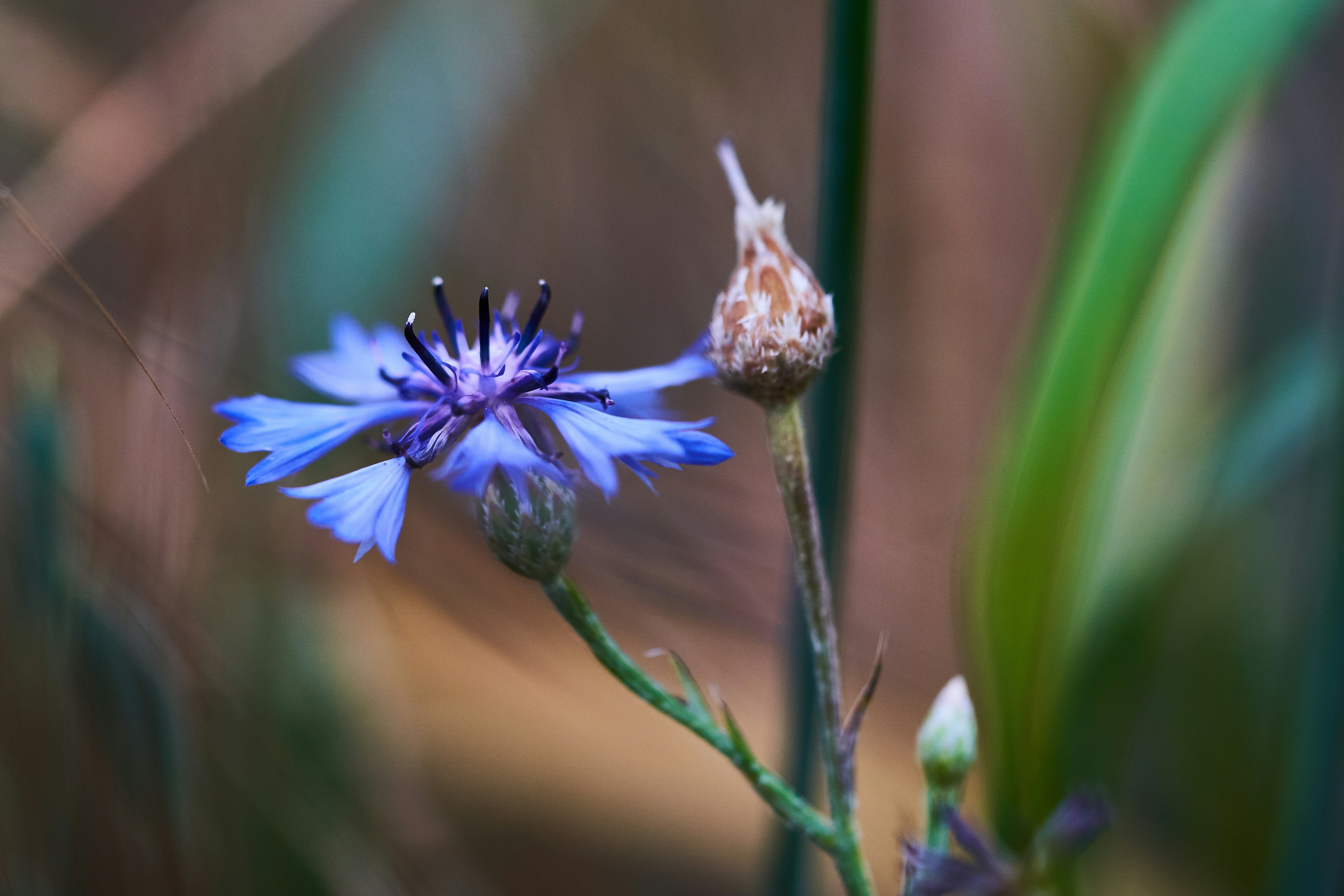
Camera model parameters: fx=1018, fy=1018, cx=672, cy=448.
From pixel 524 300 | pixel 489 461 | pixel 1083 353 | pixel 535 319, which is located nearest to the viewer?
pixel 489 461

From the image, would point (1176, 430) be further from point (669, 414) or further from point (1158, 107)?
point (669, 414)

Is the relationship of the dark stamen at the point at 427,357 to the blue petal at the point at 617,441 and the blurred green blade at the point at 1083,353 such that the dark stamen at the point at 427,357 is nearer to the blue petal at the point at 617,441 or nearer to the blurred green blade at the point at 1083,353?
the blue petal at the point at 617,441

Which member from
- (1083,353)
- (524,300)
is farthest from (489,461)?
(524,300)

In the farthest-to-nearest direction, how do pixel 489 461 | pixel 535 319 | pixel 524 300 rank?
pixel 524 300 < pixel 535 319 < pixel 489 461

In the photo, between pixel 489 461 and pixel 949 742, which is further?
pixel 949 742

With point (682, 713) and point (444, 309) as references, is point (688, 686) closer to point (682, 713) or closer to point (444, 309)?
point (682, 713)

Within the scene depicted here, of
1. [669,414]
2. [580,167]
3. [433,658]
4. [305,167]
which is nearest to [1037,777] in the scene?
[669,414]

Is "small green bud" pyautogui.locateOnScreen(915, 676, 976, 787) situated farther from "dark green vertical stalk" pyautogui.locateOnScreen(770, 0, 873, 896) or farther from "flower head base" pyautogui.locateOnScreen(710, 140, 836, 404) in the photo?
"flower head base" pyautogui.locateOnScreen(710, 140, 836, 404)

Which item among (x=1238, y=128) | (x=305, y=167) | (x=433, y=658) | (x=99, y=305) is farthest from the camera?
(x=433, y=658)
